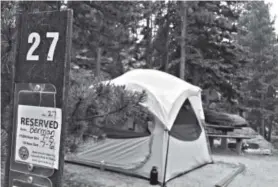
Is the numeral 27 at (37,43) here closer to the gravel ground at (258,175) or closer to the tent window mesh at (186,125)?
the tent window mesh at (186,125)

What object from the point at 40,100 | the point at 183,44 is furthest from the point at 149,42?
the point at 40,100

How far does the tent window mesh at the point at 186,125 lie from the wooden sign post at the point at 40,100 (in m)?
4.33

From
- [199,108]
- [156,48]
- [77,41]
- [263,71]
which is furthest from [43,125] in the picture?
[263,71]

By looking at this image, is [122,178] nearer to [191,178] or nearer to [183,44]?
[191,178]

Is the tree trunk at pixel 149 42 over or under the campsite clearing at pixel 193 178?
over

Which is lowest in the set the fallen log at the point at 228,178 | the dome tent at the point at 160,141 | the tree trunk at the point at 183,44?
the fallen log at the point at 228,178

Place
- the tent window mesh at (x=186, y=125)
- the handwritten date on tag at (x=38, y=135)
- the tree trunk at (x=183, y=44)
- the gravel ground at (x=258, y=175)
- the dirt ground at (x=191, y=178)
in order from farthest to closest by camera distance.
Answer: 1. the tree trunk at (x=183, y=44)
2. the tent window mesh at (x=186, y=125)
3. the gravel ground at (x=258, y=175)
4. the dirt ground at (x=191, y=178)
5. the handwritten date on tag at (x=38, y=135)

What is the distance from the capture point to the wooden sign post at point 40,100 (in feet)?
5.02

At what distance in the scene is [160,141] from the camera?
18.1ft

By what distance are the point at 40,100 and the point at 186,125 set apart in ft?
17.4

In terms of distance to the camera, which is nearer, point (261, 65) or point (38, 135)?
point (38, 135)

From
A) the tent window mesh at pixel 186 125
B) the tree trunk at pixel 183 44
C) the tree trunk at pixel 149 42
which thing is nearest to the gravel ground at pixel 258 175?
the tent window mesh at pixel 186 125

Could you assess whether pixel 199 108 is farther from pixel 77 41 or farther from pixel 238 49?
pixel 238 49

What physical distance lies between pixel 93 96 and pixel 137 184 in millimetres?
3165
